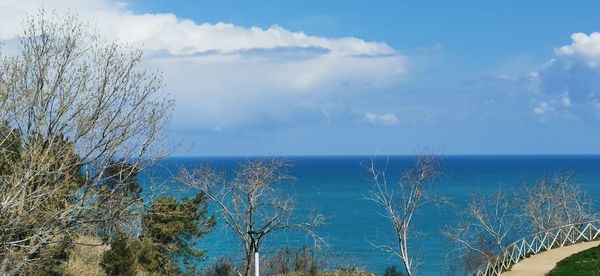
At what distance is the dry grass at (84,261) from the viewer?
105 feet

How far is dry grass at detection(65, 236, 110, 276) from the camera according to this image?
32.1 meters

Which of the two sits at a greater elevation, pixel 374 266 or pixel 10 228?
pixel 10 228

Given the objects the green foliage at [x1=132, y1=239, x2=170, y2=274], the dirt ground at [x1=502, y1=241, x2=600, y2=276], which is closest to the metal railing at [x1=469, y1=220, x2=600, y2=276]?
the dirt ground at [x1=502, y1=241, x2=600, y2=276]

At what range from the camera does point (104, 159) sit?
22938 mm

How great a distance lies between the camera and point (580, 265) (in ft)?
95.2

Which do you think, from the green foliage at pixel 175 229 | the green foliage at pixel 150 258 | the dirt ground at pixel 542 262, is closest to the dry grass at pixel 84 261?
the green foliage at pixel 150 258

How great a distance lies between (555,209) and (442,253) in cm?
2203

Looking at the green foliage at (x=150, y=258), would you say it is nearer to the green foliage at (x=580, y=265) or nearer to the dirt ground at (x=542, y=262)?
the dirt ground at (x=542, y=262)

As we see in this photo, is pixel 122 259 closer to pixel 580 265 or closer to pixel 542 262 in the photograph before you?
pixel 542 262

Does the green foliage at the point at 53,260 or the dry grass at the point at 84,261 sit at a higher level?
the green foliage at the point at 53,260

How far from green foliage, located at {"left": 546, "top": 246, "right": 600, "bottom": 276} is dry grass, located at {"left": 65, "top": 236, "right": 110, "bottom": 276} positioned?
2014 centimetres

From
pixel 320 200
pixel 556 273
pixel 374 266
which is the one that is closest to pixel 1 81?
pixel 556 273

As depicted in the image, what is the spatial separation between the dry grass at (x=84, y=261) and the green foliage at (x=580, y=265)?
2014 cm

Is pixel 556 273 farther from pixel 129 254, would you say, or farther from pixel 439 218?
pixel 439 218
